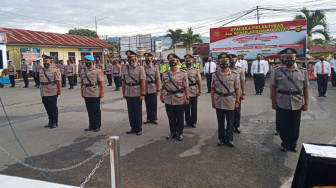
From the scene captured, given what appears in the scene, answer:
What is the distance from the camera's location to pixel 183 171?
161 inches

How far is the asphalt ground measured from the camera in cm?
388

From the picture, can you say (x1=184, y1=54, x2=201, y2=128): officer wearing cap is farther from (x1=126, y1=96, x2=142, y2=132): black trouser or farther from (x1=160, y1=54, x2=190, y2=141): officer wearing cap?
(x1=126, y1=96, x2=142, y2=132): black trouser

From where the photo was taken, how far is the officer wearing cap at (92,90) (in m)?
6.56

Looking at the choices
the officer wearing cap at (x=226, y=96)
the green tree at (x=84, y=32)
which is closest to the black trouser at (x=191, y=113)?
the officer wearing cap at (x=226, y=96)

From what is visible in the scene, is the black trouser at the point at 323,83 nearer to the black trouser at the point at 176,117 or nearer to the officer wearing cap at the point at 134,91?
the black trouser at the point at 176,117

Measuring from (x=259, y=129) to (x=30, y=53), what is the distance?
23431 mm

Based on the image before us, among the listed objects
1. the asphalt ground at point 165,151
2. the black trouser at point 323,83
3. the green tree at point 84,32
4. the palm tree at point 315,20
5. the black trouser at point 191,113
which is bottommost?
the asphalt ground at point 165,151

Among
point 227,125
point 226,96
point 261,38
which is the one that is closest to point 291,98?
point 226,96

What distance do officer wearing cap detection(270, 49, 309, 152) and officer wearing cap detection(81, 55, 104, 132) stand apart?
4.01 meters

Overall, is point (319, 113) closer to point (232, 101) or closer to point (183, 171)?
point (232, 101)

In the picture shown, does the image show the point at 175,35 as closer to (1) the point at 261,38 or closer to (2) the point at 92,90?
(1) the point at 261,38

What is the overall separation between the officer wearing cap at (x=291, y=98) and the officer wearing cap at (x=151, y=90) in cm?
335

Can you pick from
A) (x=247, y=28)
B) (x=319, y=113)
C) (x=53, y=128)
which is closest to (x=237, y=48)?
(x=247, y=28)

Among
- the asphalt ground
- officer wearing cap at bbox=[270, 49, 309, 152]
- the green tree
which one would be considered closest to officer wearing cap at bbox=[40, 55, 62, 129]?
the asphalt ground
